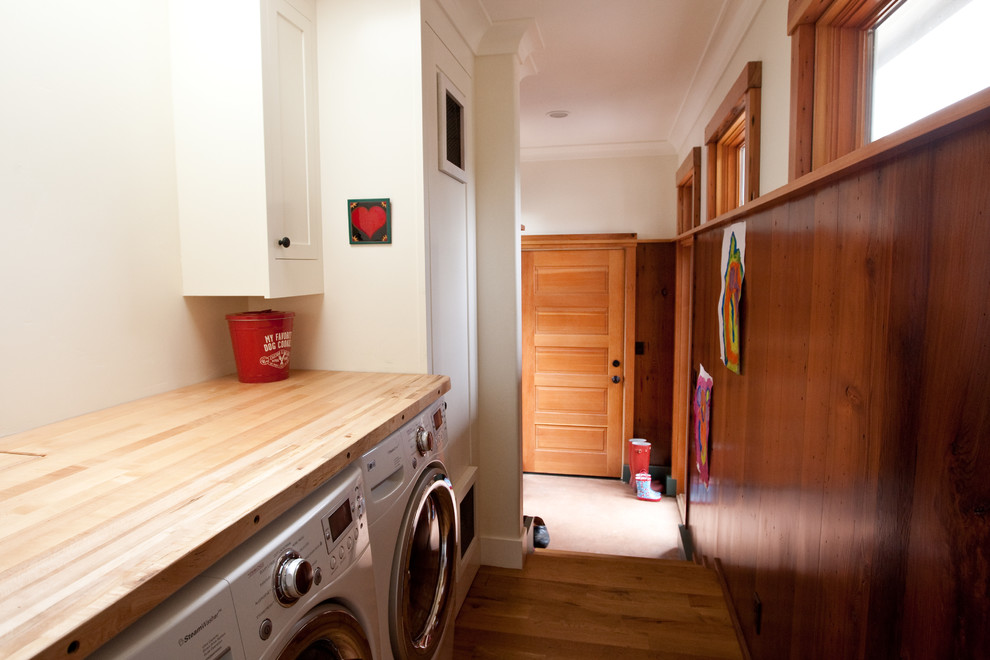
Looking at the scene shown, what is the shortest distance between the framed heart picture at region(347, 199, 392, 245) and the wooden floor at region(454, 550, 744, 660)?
4.92 ft

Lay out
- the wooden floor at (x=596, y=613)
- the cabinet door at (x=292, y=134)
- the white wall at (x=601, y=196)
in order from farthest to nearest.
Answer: the white wall at (x=601, y=196)
the wooden floor at (x=596, y=613)
the cabinet door at (x=292, y=134)

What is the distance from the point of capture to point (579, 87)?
3566mm

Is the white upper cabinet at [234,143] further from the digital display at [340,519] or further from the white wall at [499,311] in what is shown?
the white wall at [499,311]

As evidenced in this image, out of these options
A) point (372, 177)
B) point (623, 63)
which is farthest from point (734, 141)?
point (372, 177)

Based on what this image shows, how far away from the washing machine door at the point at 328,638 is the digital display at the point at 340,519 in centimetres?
12

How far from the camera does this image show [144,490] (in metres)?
0.88

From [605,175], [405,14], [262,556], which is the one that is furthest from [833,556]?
[605,175]

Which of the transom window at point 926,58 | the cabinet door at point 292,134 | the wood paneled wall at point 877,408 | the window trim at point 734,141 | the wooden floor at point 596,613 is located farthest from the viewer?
the window trim at point 734,141

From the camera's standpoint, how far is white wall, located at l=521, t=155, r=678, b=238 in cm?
511

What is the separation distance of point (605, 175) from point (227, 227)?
4156mm

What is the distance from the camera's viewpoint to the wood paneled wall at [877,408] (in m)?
0.71

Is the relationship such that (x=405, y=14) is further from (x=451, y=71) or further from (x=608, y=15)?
(x=608, y=15)

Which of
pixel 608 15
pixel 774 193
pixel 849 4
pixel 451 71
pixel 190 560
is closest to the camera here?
pixel 190 560

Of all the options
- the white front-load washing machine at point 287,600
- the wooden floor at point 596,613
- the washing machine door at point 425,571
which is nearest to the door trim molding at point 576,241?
the wooden floor at point 596,613
